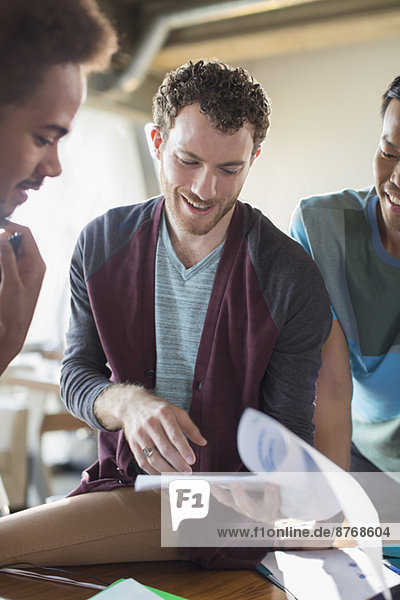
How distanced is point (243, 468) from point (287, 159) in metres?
0.46

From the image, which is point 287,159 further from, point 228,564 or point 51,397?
point 51,397

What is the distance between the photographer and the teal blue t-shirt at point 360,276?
0.92 metres

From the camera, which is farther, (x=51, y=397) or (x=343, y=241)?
(x=51, y=397)

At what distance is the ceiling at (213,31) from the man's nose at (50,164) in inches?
3.2

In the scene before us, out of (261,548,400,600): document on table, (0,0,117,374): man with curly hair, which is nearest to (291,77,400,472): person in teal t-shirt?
(261,548,400,600): document on table

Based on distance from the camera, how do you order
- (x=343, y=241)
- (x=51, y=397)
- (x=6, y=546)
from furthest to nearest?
(x=51, y=397) < (x=343, y=241) < (x=6, y=546)

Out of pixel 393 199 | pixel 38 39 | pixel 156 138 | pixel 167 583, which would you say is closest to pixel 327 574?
pixel 167 583

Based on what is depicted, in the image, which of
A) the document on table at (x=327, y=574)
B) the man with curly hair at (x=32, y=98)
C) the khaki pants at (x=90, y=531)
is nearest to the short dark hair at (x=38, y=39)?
the man with curly hair at (x=32, y=98)

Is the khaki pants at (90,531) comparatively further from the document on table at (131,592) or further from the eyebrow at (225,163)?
the eyebrow at (225,163)

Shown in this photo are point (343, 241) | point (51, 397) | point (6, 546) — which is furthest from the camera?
point (51, 397)

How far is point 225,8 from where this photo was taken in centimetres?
88

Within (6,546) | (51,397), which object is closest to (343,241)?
(6,546)

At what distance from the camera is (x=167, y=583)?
2.68ft

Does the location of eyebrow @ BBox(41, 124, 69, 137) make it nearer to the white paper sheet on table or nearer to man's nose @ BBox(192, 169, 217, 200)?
man's nose @ BBox(192, 169, 217, 200)
